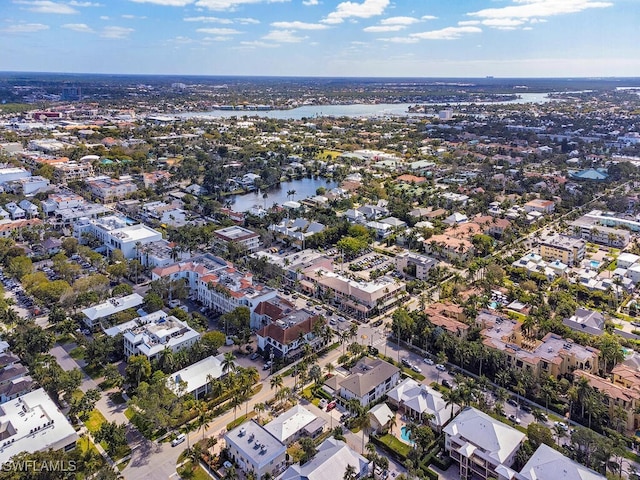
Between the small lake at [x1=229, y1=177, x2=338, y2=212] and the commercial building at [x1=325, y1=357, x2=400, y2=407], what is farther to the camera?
the small lake at [x1=229, y1=177, x2=338, y2=212]

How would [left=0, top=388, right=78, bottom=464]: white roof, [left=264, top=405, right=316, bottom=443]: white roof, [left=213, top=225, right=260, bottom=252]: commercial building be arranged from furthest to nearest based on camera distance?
[left=213, top=225, right=260, bottom=252]: commercial building, [left=264, top=405, right=316, bottom=443]: white roof, [left=0, top=388, right=78, bottom=464]: white roof

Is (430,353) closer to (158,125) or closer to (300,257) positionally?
(300,257)

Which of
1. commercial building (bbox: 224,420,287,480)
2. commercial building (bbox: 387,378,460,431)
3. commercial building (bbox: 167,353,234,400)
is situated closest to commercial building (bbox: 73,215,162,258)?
commercial building (bbox: 167,353,234,400)

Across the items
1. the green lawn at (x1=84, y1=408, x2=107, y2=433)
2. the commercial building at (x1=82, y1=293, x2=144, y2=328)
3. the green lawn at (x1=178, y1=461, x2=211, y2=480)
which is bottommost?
the green lawn at (x1=178, y1=461, x2=211, y2=480)

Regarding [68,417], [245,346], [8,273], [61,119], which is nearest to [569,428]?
[245,346]

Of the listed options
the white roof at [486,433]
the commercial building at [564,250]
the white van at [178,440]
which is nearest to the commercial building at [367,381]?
the white roof at [486,433]

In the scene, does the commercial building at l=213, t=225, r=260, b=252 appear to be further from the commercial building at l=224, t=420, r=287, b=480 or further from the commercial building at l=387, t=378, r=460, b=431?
the commercial building at l=224, t=420, r=287, b=480

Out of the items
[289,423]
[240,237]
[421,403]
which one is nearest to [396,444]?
[421,403]

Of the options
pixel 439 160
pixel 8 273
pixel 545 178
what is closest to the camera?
pixel 8 273
